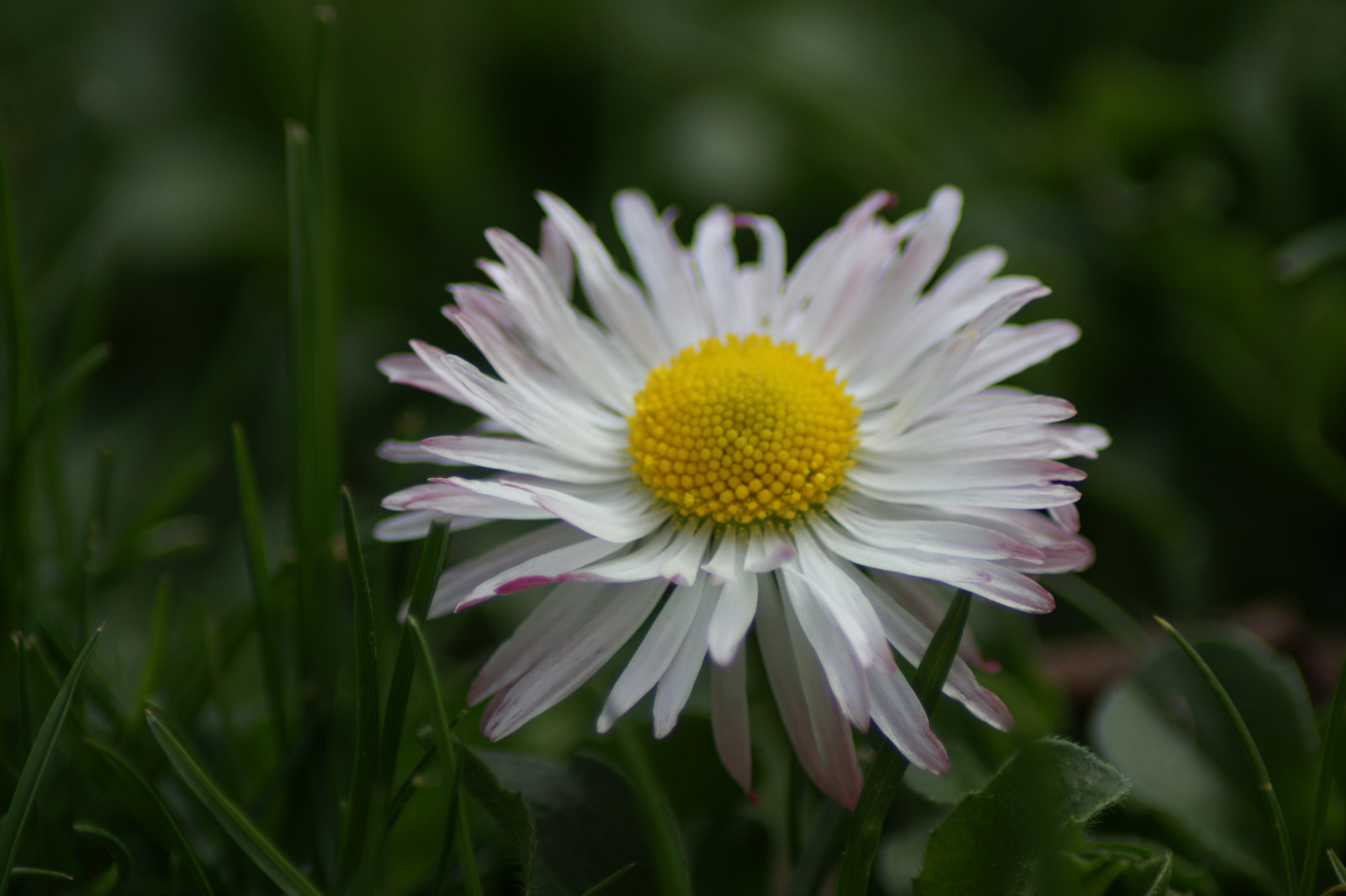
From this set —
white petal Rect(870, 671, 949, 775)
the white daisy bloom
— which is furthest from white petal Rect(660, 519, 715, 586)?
white petal Rect(870, 671, 949, 775)

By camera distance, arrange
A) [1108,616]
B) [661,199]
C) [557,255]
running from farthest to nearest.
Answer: [661,199] → [1108,616] → [557,255]

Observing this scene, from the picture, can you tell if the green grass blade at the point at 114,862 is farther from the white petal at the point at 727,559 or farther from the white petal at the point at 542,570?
the white petal at the point at 727,559

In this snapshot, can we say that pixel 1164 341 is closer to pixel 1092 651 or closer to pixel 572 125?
pixel 1092 651

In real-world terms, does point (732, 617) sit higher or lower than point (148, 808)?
higher

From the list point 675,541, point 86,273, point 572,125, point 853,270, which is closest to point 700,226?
point 853,270

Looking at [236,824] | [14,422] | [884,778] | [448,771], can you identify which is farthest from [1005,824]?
[14,422]

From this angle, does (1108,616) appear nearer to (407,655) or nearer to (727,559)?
(727,559)
